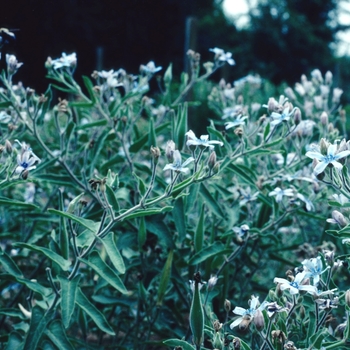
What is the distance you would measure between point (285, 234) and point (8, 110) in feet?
4.81

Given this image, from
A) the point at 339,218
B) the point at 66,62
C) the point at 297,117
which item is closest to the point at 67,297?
the point at 339,218

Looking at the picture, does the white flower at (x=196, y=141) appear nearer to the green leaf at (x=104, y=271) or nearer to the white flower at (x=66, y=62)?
the green leaf at (x=104, y=271)

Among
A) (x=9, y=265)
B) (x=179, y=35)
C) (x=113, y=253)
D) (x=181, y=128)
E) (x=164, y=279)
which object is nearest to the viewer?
(x=113, y=253)

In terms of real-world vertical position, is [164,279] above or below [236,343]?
below

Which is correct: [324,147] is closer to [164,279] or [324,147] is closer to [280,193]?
[280,193]

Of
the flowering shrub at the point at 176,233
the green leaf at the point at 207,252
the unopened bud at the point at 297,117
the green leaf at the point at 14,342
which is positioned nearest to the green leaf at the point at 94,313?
the flowering shrub at the point at 176,233

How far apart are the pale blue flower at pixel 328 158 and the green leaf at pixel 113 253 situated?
1.76 feet

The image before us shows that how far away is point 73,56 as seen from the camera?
2.38 m

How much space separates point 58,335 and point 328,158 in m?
0.90

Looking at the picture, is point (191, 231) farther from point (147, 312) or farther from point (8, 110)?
point (8, 110)

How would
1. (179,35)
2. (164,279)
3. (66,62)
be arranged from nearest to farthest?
(164,279) < (66,62) < (179,35)

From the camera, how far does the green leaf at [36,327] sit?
1653 mm

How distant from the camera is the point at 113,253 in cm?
156

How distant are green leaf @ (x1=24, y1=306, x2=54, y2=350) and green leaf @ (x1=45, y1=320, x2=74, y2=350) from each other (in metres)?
0.03
